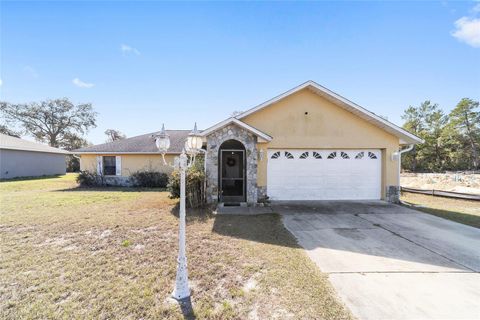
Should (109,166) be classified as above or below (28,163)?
below

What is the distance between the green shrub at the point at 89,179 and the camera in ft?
52.6

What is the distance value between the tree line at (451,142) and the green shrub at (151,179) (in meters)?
44.9

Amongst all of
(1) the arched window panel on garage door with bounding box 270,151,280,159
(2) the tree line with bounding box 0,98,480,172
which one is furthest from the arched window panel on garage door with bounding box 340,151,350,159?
(2) the tree line with bounding box 0,98,480,172

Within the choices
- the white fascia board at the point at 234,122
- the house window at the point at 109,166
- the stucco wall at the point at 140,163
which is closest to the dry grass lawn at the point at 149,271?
the white fascia board at the point at 234,122

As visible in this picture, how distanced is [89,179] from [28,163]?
1292cm

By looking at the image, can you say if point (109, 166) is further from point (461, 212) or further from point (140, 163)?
point (461, 212)

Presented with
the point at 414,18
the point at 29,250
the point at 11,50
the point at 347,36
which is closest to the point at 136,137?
the point at 11,50

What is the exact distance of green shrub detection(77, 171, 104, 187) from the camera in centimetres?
1605

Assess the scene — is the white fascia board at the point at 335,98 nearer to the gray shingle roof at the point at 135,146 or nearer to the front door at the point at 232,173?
the front door at the point at 232,173

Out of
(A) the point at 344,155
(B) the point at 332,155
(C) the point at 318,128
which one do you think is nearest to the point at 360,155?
(A) the point at 344,155

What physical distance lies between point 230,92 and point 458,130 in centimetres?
4529

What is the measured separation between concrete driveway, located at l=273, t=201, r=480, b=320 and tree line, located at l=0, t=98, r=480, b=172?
39.9 meters

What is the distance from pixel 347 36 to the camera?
33.4 ft

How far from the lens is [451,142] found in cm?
3672
